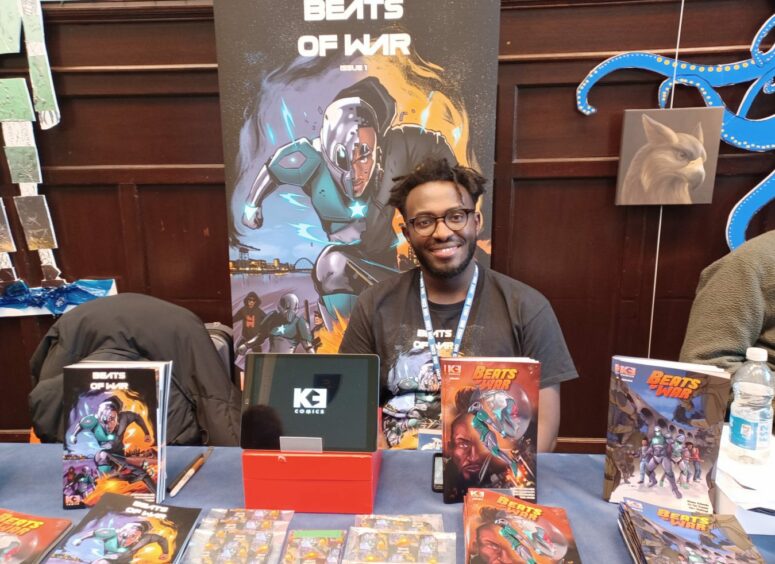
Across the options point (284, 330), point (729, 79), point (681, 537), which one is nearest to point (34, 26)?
point (284, 330)

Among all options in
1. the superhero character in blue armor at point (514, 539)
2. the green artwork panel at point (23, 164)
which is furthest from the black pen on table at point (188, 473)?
the green artwork panel at point (23, 164)

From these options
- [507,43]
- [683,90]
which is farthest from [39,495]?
[683,90]

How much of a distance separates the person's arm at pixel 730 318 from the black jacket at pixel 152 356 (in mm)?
1619

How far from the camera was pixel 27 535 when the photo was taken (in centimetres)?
88

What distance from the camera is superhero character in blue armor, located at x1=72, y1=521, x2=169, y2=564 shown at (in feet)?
2.72

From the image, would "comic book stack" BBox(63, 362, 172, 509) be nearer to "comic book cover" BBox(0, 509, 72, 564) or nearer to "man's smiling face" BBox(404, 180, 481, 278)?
"comic book cover" BBox(0, 509, 72, 564)

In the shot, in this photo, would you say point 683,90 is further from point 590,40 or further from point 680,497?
point 680,497

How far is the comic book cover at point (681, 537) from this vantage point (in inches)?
31.3

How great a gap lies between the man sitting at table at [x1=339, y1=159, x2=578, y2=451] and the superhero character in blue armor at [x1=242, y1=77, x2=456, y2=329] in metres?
0.54

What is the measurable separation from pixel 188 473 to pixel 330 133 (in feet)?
4.94

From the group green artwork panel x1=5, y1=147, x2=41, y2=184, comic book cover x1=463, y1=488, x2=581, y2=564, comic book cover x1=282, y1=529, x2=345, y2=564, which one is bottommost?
comic book cover x1=282, y1=529, x2=345, y2=564

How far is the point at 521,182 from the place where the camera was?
7.84 ft

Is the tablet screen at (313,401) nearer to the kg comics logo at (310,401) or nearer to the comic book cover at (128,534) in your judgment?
the kg comics logo at (310,401)

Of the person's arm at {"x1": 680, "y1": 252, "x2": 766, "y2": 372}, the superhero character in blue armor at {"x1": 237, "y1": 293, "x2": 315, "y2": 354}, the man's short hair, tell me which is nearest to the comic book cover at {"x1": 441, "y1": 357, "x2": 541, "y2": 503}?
the man's short hair
